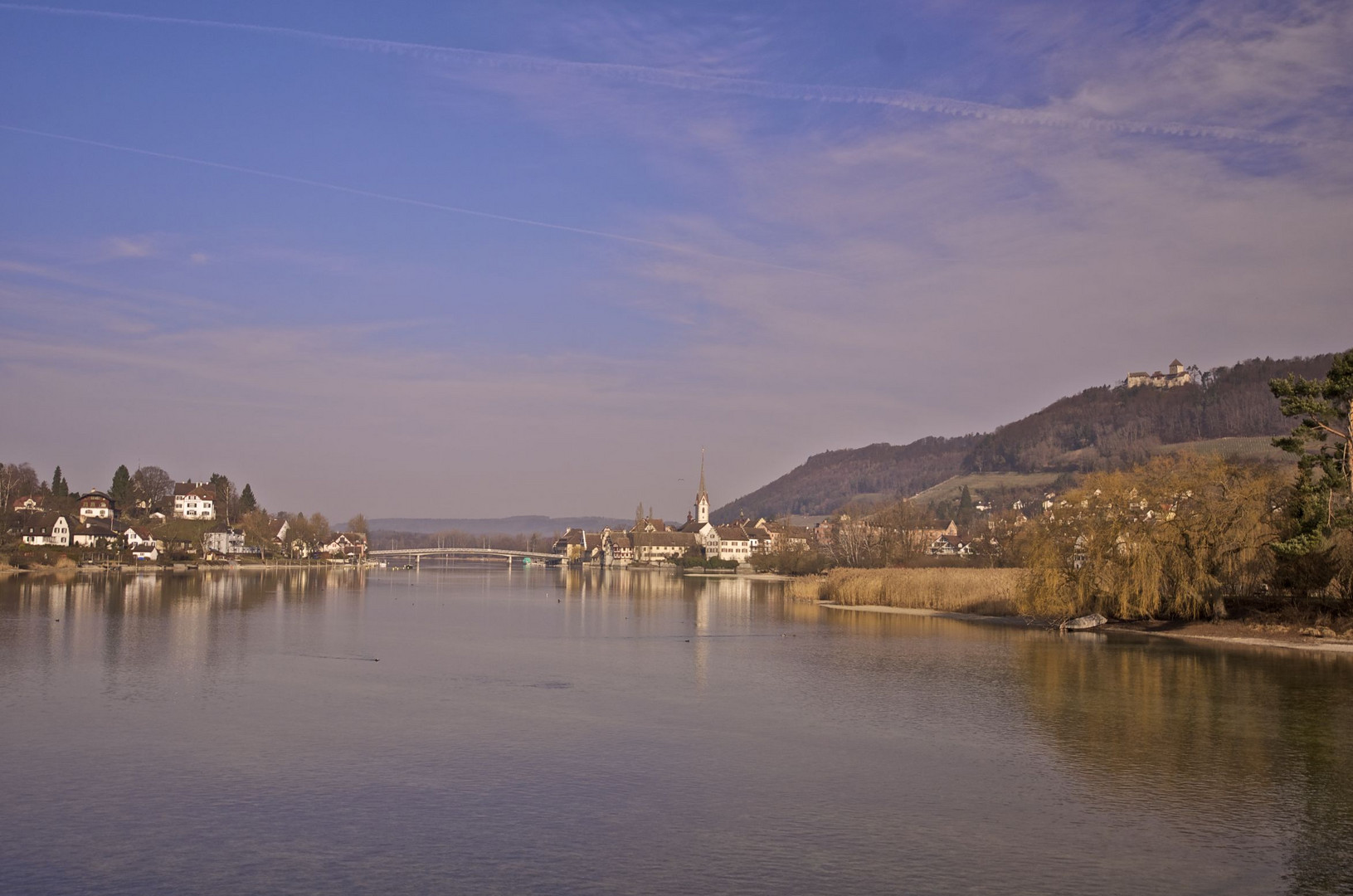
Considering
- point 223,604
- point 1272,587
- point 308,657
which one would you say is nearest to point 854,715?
point 308,657

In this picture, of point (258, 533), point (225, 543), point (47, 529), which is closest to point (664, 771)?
point (47, 529)

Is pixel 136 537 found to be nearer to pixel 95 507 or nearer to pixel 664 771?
pixel 95 507

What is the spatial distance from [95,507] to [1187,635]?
147 meters

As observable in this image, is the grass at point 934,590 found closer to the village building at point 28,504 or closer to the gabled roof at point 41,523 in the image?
the gabled roof at point 41,523

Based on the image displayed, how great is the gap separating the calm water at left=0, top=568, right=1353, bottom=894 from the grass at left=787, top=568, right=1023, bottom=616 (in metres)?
22.1

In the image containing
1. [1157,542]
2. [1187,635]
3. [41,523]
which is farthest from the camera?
[41,523]

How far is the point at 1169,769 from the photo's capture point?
20.8m

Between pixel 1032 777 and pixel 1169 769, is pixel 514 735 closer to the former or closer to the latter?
pixel 1032 777

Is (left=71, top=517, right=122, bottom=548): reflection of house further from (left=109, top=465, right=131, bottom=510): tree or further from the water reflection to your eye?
the water reflection

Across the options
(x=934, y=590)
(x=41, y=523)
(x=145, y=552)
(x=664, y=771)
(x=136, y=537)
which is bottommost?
(x=664, y=771)

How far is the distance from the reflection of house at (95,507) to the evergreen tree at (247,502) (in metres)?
28.7

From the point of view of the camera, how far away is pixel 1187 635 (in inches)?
1928

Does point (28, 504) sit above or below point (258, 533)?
above

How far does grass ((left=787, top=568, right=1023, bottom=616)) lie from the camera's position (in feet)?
211
